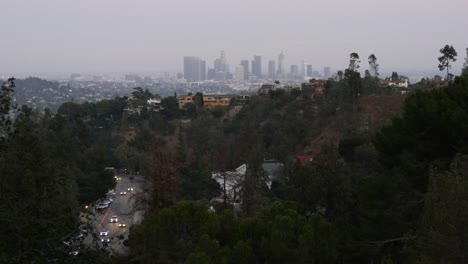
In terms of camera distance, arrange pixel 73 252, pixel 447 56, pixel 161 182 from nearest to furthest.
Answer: pixel 73 252 < pixel 161 182 < pixel 447 56

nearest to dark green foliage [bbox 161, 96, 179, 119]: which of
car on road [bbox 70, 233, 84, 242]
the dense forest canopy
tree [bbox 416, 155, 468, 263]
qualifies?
the dense forest canopy

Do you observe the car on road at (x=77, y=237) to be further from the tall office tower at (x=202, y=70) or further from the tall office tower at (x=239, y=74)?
the tall office tower at (x=202, y=70)

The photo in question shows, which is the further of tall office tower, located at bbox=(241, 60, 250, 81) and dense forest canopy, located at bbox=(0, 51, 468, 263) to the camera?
tall office tower, located at bbox=(241, 60, 250, 81)

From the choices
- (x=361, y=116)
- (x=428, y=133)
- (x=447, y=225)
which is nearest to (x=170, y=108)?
(x=361, y=116)

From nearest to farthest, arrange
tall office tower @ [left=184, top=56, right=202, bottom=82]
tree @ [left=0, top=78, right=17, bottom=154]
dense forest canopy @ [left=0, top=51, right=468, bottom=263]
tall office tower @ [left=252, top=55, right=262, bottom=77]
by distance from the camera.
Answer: dense forest canopy @ [left=0, top=51, right=468, bottom=263], tree @ [left=0, top=78, right=17, bottom=154], tall office tower @ [left=252, top=55, right=262, bottom=77], tall office tower @ [left=184, top=56, right=202, bottom=82]

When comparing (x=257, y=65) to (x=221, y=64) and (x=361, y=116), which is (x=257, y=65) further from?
(x=361, y=116)

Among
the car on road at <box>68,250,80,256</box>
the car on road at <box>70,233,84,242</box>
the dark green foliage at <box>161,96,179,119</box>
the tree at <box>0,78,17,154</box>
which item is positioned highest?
the tree at <box>0,78,17,154</box>

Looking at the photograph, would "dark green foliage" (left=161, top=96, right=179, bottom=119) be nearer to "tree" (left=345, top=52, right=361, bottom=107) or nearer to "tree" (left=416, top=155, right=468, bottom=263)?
"tree" (left=345, top=52, right=361, bottom=107)

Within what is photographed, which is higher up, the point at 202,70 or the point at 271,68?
the point at 271,68
